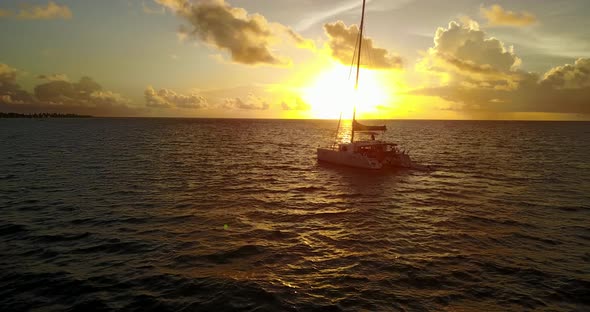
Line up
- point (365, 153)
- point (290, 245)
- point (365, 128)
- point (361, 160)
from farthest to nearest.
Answer: point (365, 128) < point (365, 153) < point (361, 160) < point (290, 245)

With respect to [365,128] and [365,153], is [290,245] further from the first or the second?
[365,128]

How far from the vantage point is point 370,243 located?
48.0 feet

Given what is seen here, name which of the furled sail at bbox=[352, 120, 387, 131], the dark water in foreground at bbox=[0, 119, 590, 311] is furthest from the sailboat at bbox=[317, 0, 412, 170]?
the dark water in foreground at bbox=[0, 119, 590, 311]

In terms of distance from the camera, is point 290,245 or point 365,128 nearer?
point 290,245

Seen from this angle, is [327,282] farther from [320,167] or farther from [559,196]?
[320,167]

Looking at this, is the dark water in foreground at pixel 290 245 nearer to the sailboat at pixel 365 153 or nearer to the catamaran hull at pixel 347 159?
the catamaran hull at pixel 347 159

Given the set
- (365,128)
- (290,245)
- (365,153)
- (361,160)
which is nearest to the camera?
(290,245)

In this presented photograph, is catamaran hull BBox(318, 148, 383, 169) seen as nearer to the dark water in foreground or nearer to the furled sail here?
the furled sail

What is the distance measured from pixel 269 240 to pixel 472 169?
30.6 meters

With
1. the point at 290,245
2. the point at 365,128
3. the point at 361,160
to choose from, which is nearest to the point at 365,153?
the point at 361,160

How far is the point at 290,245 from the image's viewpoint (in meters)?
14.3

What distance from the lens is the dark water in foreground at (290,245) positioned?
33.0ft

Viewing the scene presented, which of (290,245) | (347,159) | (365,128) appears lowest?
(290,245)

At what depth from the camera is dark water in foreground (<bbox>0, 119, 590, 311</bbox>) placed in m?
10.1
